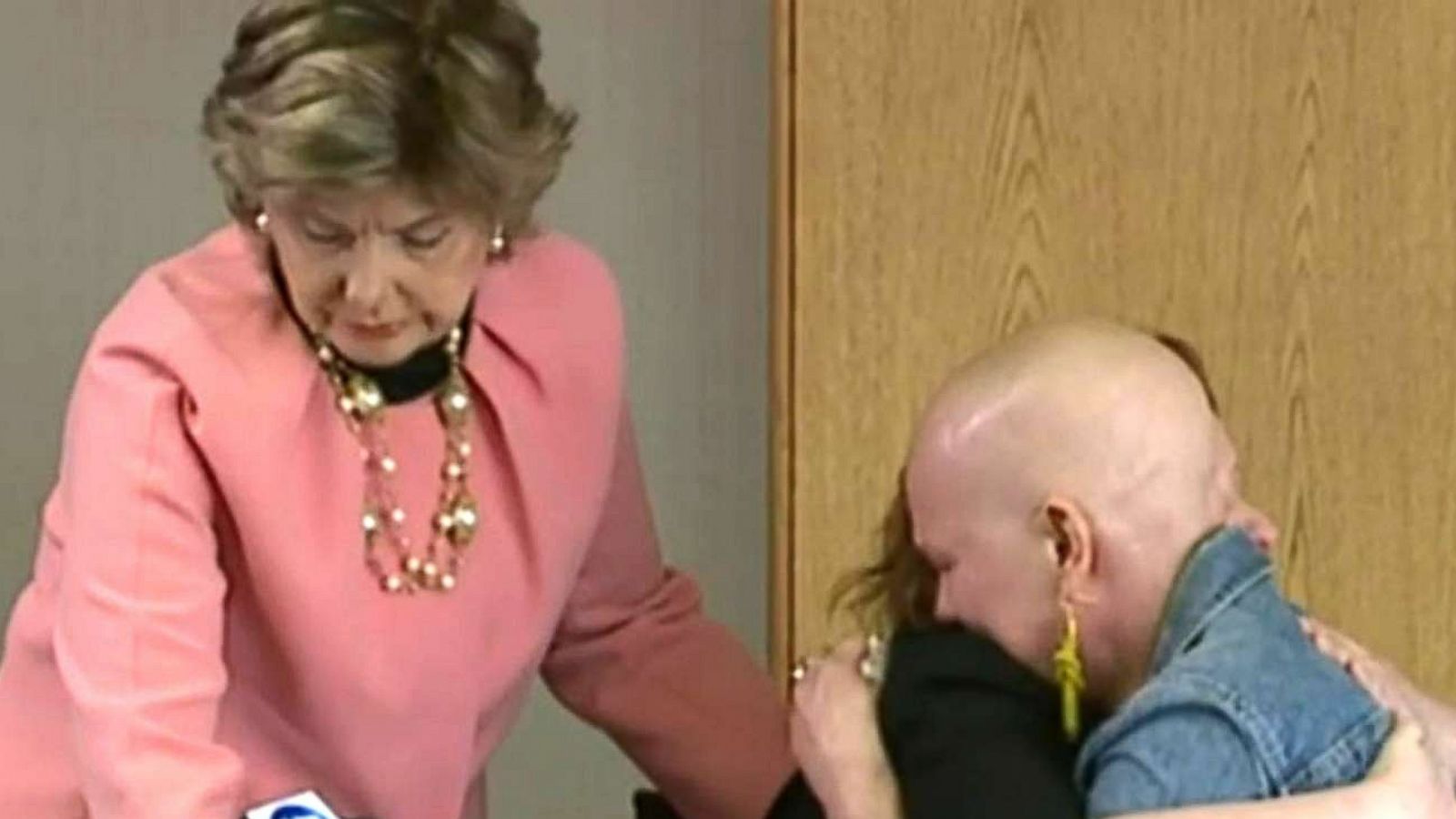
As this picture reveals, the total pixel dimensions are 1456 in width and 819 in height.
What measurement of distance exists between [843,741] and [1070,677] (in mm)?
150

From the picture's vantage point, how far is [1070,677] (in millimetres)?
1455

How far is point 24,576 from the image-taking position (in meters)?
2.64

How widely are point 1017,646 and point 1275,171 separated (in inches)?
32.7

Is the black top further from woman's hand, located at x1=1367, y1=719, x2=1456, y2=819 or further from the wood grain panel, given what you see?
the wood grain panel

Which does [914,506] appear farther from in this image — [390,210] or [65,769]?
[65,769]

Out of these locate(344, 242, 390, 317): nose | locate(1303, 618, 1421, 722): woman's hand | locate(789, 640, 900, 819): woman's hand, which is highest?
locate(344, 242, 390, 317): nose

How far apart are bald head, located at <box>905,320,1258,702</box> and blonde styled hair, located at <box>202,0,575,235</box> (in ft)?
0.89

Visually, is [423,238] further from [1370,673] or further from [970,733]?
[1370,673]

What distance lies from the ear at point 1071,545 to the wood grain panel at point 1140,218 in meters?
0.75

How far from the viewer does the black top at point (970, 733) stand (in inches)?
54.8

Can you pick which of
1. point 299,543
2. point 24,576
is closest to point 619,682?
point 299,543

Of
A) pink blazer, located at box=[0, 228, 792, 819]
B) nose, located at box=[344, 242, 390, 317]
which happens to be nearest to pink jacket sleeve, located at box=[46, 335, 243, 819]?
pink blazer, located at box=[0, 228, 792, 819]

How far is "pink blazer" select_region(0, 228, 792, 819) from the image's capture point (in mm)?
1491

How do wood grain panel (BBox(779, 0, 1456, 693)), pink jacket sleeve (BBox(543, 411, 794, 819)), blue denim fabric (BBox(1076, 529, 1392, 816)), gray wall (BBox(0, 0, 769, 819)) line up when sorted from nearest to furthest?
blue denim fabric (BBox(1076, 529, 1392, 816))
pink jacket sleeve (BBox(543, 411, 794, 819))
wood grain panel (BBox(779, 0, 1456, 693))
gray wall (BBox(0, 0, 769, 819))
